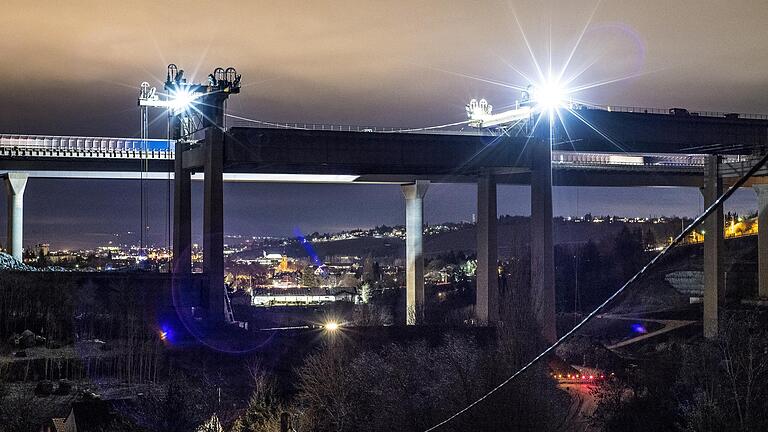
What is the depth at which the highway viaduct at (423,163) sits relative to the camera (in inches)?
1521

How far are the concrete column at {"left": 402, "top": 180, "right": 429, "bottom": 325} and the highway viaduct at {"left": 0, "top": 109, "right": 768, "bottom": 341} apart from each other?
0.22ft

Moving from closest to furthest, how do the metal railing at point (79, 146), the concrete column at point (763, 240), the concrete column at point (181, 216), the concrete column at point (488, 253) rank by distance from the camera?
1. the concrete column at point (181, 216)
2. the concrete column at point (488, 253)
3. the metal railing at point (79, 146)
4. the concrete column at point (763, 240)

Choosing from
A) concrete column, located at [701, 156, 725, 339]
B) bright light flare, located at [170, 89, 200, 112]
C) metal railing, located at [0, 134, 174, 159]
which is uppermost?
bright light flare, located at [170, 89, 200, 112]

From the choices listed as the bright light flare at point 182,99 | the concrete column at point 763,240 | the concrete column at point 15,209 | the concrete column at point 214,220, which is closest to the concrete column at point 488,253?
the concrete column at point 214,220

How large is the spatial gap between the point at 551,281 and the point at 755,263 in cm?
5804

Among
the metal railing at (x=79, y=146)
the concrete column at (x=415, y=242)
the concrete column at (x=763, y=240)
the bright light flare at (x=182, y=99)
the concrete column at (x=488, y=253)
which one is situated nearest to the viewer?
Result: the bright light flare at (x=182, y=99)

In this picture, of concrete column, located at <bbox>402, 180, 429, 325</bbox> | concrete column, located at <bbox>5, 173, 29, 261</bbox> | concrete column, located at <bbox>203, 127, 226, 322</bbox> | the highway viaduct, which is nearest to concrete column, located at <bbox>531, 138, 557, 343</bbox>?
the highway viaduct

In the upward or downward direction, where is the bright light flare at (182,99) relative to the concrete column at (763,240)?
upward

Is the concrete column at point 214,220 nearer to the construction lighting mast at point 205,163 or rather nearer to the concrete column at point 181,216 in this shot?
the construction lighting mast at point 205,163

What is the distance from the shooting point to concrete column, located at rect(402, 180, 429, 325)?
5328 centimetres

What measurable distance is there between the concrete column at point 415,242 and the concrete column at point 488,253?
671 centimetres

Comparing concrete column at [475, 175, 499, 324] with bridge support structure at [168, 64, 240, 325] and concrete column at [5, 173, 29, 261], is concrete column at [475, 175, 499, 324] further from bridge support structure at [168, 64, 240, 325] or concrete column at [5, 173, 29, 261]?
concrete column at [5, 173, 29, 261]

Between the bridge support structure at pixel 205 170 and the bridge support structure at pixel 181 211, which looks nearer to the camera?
the bridge support structure at pixel 205 170

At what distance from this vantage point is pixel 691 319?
6744 cm
